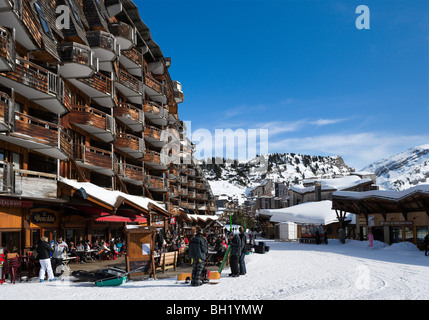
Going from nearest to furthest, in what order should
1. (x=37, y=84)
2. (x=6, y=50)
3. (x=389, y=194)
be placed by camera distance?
(x=6, y=50) < (x=37, y=84) < (x=389, y=194)

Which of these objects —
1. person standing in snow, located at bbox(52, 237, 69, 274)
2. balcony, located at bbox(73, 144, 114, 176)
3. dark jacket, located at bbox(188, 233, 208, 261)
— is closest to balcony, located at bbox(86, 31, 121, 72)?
balcony, located at bbox(73, 144, 114, 176)

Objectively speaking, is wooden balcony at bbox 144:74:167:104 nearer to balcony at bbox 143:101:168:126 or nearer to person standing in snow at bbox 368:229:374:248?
balcony at bbox 143:101:168:126

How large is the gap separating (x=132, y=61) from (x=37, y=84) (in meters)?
17.0

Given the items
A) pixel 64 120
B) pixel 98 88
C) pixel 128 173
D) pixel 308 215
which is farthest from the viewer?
pixel 308 215

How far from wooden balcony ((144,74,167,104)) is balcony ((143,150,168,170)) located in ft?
19.5

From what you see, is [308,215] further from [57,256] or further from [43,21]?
[57,256]

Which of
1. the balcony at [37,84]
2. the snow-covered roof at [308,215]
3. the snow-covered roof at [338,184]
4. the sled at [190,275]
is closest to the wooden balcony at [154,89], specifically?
the balcony at [37,84]

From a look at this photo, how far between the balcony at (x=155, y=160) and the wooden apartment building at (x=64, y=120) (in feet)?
6.25

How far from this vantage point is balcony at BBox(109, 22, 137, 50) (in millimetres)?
31300

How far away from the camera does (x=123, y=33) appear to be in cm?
3158

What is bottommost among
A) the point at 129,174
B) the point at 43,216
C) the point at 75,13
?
the point at 43,216

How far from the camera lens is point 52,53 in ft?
67.4

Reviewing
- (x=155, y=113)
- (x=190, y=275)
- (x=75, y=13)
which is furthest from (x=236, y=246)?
(x=155, y=113)
